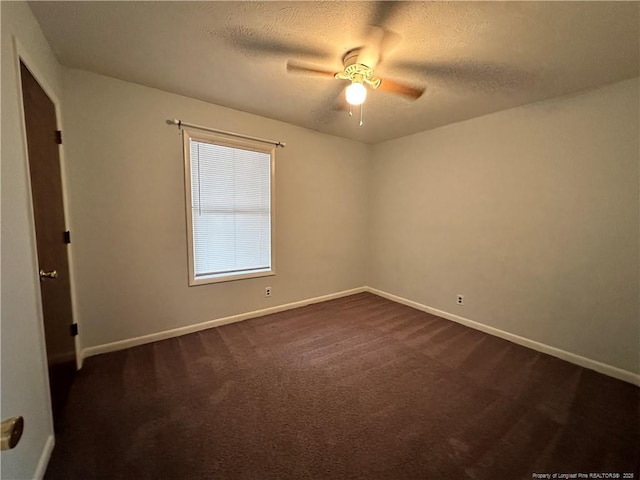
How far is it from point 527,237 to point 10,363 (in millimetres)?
3815

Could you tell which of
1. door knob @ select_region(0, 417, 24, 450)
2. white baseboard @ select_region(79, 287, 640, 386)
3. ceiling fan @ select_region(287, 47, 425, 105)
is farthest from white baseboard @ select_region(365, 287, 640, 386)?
door knob @ select_region(0, 417, 24, 450)

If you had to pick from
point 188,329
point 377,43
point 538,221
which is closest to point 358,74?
point 377,43

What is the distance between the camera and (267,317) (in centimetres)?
328

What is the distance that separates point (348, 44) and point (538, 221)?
7.98 feet

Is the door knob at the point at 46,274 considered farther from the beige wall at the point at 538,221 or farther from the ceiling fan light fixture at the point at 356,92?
Answer: the beige wall at the point at 538,221

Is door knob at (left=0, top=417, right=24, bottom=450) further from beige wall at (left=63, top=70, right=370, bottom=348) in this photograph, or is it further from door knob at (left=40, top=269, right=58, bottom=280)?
beige wall at (left=63, top=70, right=370, bottom=348)

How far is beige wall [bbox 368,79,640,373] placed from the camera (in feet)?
7.01

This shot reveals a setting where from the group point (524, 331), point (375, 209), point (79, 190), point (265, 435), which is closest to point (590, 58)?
point (524, 331)

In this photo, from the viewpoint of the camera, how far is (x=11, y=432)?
625mm

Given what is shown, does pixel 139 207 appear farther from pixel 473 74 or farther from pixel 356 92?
pixel 473 74

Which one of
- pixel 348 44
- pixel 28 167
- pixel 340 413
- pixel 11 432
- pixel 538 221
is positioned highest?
pixel 348 44

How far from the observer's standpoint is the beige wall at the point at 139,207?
7.28 ft

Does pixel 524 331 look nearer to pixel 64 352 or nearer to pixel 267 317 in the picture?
pixel 267 317

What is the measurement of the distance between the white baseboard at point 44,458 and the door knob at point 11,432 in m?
1.03
